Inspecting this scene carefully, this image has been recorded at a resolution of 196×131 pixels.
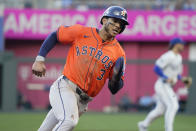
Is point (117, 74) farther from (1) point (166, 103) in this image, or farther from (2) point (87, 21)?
(2) point (87, 21)

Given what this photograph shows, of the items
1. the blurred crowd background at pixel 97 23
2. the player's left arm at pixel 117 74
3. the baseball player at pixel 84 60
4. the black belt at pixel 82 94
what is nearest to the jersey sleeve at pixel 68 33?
the baseball player at pixel 84 60

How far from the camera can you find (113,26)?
5.52 m

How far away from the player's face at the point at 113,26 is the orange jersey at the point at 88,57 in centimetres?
19

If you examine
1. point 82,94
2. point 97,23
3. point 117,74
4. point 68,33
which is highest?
point 68,33

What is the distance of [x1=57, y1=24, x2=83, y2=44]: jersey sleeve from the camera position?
18.3ft

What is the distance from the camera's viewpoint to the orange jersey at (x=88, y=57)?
553 centimetres

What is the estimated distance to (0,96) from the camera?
19812mm

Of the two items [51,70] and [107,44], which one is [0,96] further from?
[107,44]

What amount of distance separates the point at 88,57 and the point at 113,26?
18.8 inches

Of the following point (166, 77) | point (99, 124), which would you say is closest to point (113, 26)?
point (166, 77)

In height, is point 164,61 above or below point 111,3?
below

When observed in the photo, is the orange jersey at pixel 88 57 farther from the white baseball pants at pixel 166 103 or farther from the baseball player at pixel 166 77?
the baseball player at pixel 166 77

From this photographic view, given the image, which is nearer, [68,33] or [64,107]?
[64,107]

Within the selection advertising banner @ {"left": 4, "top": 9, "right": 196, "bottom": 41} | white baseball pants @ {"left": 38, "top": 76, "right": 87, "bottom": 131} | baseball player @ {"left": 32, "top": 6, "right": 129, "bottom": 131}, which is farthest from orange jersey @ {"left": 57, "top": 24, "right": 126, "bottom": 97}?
advertising banner @ {"left": 4, "top": 9, "right": 196, "bottom": 41}
